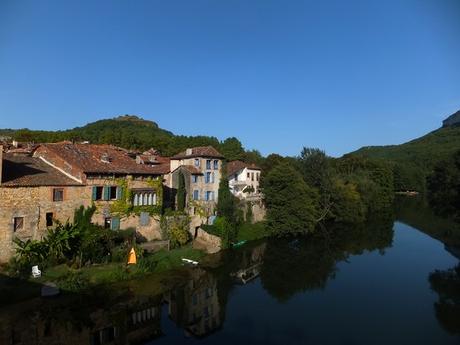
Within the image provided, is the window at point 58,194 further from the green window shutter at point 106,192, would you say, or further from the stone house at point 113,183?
the green window shutter at point 106,192

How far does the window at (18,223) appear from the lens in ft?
95.3

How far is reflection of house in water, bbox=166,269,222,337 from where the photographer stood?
2453 centimetres

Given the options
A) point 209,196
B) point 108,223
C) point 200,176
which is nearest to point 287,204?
point 209,196

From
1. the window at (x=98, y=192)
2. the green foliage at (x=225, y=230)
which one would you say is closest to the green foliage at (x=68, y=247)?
the window at (x=98, y=192)

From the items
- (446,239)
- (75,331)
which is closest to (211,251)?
(75,331)

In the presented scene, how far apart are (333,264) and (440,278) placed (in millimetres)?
10290

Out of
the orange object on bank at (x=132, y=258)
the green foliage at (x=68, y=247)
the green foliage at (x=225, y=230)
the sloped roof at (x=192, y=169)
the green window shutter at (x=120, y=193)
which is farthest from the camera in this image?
the sloped roof at (x=192, y=169)

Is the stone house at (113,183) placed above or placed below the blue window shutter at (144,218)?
above

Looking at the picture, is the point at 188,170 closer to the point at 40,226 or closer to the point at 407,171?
the point at 40,226

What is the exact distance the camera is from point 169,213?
41531 millimetres

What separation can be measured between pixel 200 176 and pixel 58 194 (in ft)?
61.8

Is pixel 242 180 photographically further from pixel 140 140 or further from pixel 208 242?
pixel 140 140

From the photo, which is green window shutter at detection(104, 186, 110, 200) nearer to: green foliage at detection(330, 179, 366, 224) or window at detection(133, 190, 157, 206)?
window at detection(133, 190, 157, 206)

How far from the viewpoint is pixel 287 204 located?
52.5m
